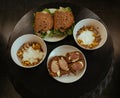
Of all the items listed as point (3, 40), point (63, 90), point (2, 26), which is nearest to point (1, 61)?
point (3, 40)

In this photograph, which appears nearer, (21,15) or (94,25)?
(94,25)

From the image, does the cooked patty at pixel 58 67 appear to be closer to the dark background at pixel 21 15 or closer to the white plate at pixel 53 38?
the white plate at pixel 53 38

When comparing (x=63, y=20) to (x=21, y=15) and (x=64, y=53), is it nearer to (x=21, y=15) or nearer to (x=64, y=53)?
(x=64, y=53)

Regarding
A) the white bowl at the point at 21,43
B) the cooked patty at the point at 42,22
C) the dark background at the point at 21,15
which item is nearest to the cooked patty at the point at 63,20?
the cooked patty at the point at 42,22

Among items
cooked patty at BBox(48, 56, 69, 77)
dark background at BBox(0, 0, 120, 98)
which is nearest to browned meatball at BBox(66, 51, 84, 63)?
cooked patty at BBox(48, 56, 69, 77)

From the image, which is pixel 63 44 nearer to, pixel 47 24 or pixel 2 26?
pixel 47 24

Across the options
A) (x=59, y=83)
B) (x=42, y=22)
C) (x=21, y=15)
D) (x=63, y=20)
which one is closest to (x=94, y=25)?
(x=63, y=20)
